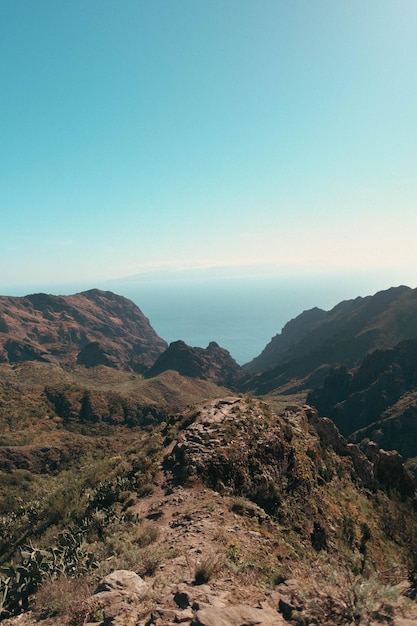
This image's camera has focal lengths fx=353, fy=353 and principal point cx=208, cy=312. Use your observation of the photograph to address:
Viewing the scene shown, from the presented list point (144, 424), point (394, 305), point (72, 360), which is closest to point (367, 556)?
point (144, 424)

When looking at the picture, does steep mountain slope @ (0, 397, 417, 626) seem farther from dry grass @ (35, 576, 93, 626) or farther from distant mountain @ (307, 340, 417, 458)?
distant mountain @ (307, 340, 417, 458)

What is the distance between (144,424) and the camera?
9562cm

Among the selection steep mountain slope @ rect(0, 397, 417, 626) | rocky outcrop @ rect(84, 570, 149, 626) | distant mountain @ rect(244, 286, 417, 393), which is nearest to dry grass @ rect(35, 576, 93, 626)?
steep mountain slope @ rect(0, 397, 417, 626)

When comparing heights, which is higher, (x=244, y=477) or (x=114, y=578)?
(x=114, y=578)

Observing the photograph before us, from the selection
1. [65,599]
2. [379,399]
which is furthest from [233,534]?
[379,399]

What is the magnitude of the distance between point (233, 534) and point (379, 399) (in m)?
117

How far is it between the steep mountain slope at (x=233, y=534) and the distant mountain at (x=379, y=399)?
70234mm

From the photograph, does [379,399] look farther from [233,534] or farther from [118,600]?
[118,600]

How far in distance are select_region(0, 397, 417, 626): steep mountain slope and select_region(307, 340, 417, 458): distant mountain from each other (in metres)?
70.2

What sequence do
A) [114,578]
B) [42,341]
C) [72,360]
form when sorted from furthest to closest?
[42,341] → [72,360] → [114,578]

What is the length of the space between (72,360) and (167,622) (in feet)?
565

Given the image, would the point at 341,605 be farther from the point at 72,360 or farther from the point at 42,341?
the point at 42,341

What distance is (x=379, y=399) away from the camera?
116625 mm

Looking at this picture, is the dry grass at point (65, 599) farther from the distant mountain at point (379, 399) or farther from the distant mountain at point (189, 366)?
the distant mountain at point (189, 366)
